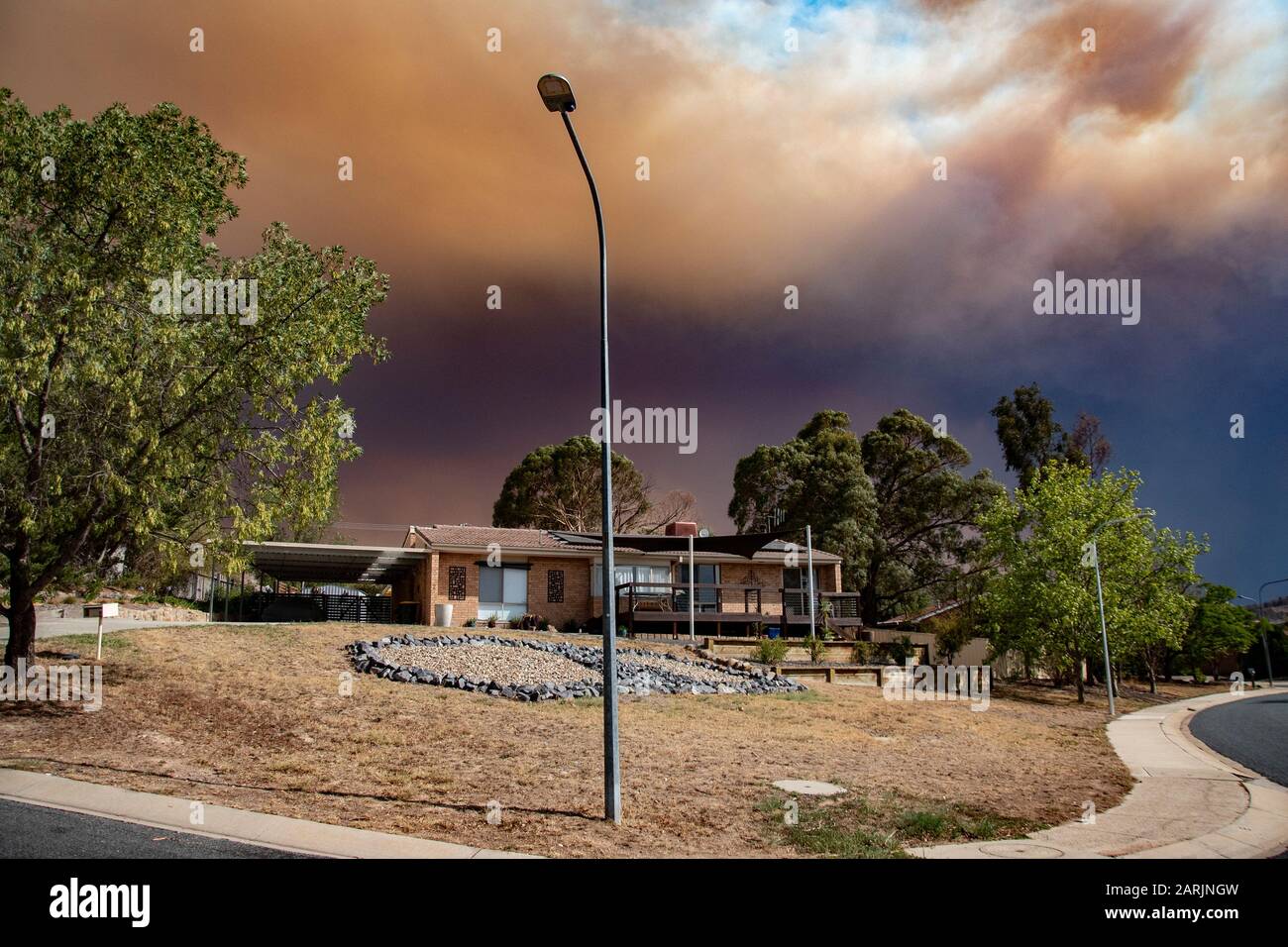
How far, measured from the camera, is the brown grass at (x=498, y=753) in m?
8.70

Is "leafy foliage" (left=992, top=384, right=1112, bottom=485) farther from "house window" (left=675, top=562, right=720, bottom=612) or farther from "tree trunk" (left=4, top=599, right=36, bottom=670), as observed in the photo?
"tree trunk" (left=4, top=599, right=36, bottom=670)

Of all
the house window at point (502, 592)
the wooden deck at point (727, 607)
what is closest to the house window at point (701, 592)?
the wooden deck at point (727, 607)

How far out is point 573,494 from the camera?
168ft

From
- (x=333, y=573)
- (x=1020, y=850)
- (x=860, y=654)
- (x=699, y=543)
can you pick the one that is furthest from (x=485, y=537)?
(x=1020, y=850)

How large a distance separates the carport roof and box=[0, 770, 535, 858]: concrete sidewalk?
1736cm

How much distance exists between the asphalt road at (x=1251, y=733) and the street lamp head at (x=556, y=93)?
45.4ft

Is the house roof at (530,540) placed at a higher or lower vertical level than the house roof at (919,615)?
higher

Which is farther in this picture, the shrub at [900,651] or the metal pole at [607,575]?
the shrub at [900,651]

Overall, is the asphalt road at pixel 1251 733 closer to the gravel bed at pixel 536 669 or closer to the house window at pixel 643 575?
the gravel bed at pixel 536 669

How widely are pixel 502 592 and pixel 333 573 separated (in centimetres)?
1063

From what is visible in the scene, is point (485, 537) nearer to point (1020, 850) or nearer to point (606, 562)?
point (606, 562)

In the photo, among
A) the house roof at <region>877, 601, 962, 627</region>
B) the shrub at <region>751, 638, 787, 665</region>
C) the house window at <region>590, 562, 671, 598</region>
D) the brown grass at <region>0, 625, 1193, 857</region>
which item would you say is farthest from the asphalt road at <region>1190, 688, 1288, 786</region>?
the house window at <region>590, 562, 671, 598</region>

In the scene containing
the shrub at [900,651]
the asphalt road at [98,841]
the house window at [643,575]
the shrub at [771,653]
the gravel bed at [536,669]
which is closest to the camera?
the asphalt road at [98,841]
